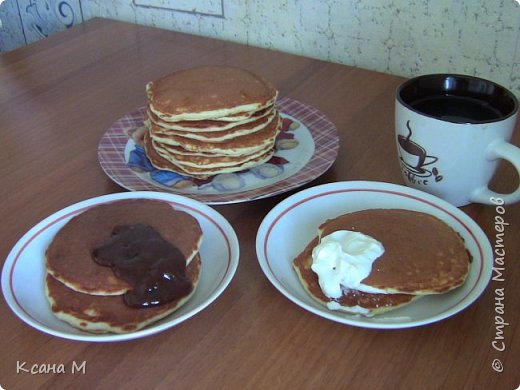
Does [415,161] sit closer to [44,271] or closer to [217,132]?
[217,132]

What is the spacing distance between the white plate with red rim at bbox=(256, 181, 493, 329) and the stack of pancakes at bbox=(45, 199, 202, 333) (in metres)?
0.10

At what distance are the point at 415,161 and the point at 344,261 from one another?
252 mm

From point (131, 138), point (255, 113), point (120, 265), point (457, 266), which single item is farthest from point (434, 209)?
point (131, 138)

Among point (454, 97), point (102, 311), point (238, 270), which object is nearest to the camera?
point (102, 311)

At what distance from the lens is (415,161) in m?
0.79

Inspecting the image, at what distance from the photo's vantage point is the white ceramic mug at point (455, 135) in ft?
2.41

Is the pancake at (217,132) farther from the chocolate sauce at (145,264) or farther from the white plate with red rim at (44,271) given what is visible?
the chocolate sauce at (145,264)

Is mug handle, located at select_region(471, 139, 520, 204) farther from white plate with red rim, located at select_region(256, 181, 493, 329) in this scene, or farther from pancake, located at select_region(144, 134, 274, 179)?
pancake, located at select_region(144, 134, 274, 179)

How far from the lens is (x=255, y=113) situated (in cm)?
88

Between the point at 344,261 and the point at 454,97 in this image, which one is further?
the point at 454,97

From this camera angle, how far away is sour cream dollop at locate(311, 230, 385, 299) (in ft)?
1.98

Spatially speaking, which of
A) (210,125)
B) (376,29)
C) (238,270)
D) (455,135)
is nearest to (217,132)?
(210,125)

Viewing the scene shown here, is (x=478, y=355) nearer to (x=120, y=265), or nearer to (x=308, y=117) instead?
(x=120, y=265)

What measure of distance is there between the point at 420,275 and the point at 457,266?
51mm
